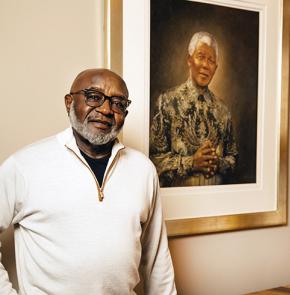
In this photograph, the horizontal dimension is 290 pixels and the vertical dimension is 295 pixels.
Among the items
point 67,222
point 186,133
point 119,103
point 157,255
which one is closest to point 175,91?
point 186,133

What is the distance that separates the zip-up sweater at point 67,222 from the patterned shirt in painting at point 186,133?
53cm

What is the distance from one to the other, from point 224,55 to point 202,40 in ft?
0.48

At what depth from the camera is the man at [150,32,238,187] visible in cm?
188

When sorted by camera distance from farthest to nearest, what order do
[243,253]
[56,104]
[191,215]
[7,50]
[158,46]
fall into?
[243,253] < [191,215] < [158,46] < [56,104] < [7,50]

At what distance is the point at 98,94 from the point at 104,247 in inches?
18.8

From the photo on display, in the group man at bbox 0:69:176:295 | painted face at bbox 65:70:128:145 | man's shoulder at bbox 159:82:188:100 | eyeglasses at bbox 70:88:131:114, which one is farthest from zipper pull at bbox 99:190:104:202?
man's shoulder at bbox 159:82:188:100

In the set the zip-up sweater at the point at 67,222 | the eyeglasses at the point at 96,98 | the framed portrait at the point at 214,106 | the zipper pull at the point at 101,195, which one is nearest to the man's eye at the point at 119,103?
the eyeglasses at the point at 96,98

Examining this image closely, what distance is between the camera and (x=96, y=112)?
1.30 metres

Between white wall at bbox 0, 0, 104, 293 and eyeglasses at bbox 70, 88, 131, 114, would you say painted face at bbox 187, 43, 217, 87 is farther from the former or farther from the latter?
eyeglasses at bbox 70, 88, 131, 114

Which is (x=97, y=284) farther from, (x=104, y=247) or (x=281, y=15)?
(x=281, y=15)

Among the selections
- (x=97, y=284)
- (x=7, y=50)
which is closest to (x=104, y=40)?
(x=7, y=50)

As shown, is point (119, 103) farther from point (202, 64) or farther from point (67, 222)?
point (202, 64)

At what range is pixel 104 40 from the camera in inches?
66.4

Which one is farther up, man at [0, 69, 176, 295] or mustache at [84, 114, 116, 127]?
mustache at [84, 114, 116, 127]
